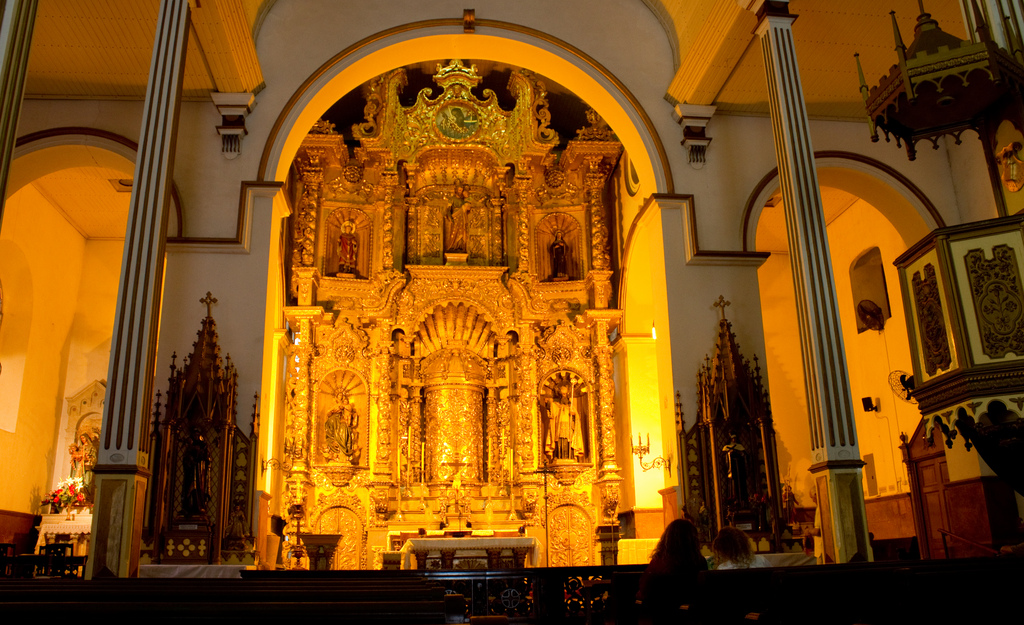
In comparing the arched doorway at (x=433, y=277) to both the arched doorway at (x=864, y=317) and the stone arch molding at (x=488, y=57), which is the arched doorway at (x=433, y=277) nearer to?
the stone arch molding at (x=488, y=57)

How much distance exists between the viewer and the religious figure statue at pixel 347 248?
50.4ft

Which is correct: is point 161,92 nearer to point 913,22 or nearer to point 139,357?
point 139,357

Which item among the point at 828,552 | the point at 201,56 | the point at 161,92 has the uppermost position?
the point at 201,56

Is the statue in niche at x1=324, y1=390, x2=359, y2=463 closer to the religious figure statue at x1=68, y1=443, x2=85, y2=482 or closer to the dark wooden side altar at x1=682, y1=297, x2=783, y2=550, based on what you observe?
the religious figure statue at x1=68, y1=443, x2=85, y2=482

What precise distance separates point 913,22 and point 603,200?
655cm

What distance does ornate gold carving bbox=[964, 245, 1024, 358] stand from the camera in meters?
5.95

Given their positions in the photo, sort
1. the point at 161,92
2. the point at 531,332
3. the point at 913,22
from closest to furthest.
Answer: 1. the point at 161,92
2. the point at 913,22
3. the point at 531,332

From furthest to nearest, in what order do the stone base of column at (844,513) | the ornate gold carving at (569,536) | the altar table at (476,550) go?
the ornate gold carving at (569,536)
the altar table at (476,550)
the stone base of column at (844,513)

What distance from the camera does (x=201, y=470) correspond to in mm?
9109

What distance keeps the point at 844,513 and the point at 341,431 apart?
9.06m

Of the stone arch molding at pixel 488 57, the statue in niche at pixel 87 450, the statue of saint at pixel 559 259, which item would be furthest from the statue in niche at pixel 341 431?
the stone arch molding at pixel 488 57

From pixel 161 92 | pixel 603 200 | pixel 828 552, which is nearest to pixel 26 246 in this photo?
pixel 161 92

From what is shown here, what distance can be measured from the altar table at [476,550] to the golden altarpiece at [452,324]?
6.36ft

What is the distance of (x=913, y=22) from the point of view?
10438 millimetres
